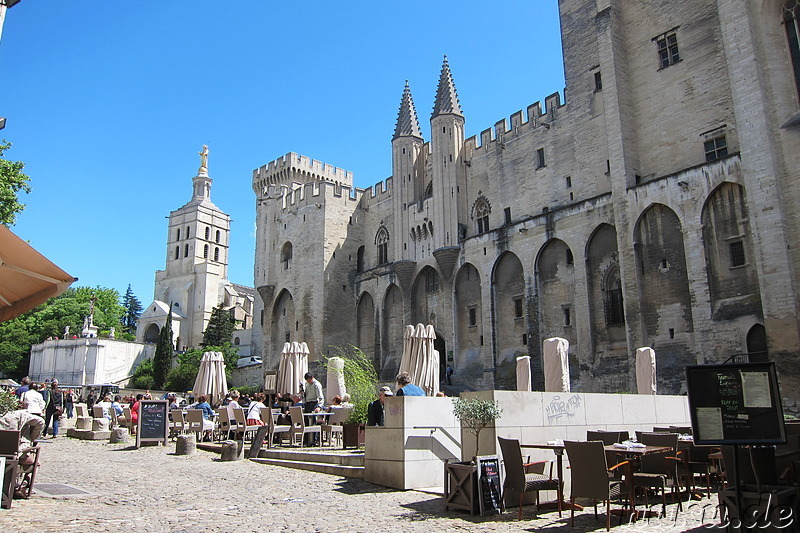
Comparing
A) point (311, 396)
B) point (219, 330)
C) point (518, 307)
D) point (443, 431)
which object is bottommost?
point (443, 431)

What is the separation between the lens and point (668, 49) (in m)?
24.9

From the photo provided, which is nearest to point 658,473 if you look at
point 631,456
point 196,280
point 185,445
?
point 631,456

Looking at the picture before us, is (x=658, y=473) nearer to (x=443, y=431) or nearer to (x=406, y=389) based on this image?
(x=443, y=431)

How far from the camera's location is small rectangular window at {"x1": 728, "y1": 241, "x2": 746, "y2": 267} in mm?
20484

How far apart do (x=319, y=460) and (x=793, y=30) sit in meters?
19.4

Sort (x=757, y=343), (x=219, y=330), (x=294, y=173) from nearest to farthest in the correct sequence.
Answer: (x=757, y=343), (x=294, y=173), (x=219, y=330)

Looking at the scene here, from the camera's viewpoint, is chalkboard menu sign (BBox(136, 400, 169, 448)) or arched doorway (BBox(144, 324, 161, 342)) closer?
chalkboard menu sign (BBox(136, 400, 169, 448))

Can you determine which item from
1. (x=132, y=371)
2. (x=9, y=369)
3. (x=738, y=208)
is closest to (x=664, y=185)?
(x=738, y=208)

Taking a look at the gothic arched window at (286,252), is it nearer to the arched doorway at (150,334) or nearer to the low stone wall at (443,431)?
the low stone wall at (443,431)

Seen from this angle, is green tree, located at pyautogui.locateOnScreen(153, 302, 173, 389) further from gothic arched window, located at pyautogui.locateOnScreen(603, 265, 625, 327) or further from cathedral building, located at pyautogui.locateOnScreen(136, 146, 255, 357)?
gothic arched window, located at pyautogui.locateOnScreen(603, 265, 625, 327)

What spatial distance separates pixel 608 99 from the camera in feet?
83.1

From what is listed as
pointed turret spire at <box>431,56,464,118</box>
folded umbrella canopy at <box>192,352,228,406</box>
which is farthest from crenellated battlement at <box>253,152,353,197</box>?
folded umbrella canopy at <box>192,352,228,406</box>

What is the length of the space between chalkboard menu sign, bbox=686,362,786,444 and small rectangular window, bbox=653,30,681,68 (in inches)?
871

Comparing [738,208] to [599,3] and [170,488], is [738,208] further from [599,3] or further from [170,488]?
[170,488]
